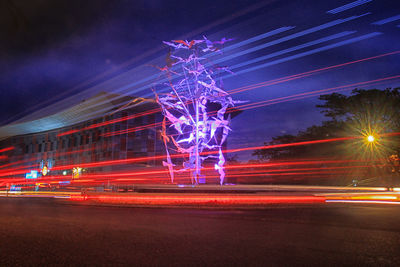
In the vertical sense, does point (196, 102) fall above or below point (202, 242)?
above

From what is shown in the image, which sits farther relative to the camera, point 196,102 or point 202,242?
point 196,102

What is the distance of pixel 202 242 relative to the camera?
5.54 meters

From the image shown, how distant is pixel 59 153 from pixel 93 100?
52.7ft

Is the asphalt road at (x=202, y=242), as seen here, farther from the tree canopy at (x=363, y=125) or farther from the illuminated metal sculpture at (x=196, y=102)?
the tree canopy at (x=363, y=125)

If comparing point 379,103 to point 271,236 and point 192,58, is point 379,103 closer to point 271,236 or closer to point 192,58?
point 192,58

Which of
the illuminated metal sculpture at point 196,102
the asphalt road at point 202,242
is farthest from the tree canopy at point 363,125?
the asphalt road at point 202,242

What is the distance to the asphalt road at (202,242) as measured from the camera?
430cm

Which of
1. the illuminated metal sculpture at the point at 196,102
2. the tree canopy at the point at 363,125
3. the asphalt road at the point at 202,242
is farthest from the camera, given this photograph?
the tree canopy at the point at 363,125

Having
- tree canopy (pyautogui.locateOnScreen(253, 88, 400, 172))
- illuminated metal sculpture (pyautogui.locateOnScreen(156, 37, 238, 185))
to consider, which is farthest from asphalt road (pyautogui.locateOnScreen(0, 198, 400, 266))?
tree canopy (pyautogui.locateOnScreen(253, 88, 400, 172))

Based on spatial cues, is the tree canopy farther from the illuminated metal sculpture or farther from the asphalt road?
the asphalt road

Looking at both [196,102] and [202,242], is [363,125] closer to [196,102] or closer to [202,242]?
[196,102]

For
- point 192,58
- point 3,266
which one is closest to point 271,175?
point 192,58

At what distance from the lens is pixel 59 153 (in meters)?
47.5

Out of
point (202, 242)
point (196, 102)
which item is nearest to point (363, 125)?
point (196, 102)
